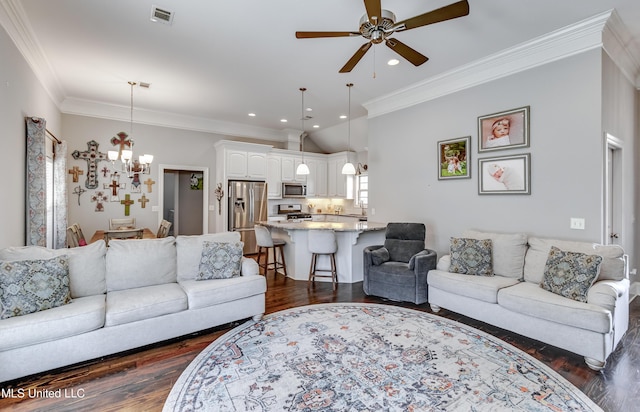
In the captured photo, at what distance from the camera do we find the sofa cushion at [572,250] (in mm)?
2742

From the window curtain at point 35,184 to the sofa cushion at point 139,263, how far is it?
117 cm

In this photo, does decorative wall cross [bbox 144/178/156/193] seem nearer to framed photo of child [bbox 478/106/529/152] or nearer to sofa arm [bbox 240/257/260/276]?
sofa arm [bbox 240/257/260/276]

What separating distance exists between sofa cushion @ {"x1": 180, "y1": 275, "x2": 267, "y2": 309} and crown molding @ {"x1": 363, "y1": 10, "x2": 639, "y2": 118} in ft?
12.4

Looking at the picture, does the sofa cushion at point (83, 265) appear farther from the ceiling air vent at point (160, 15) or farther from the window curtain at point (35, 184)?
the ceiling air vent at point (160, 15)

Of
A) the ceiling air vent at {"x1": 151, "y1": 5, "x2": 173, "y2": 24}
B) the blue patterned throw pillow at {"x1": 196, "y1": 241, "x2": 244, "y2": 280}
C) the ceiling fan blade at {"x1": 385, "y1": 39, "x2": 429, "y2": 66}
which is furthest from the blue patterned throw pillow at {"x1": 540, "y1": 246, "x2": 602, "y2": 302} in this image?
the ceiling air vent at {"x1": 151, "y1": 5, "x2": 173, "y2": 24}

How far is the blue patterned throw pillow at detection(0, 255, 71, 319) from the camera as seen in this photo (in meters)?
2.26

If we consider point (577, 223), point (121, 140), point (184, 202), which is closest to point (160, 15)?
point (121, 140)

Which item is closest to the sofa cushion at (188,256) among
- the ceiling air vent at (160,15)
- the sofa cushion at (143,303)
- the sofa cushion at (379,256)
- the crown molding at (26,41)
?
the sofa cushion at (143,303)

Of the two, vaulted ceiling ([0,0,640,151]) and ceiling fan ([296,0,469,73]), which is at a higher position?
vaulted ceiling ([0,0,640,151])

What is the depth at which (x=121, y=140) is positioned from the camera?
19.4ft

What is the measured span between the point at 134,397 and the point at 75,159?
520cm

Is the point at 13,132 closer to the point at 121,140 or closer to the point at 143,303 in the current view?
the point at 143,303

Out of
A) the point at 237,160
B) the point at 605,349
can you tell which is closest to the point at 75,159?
the point at 237,160

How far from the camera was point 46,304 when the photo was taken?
7.79 ft
